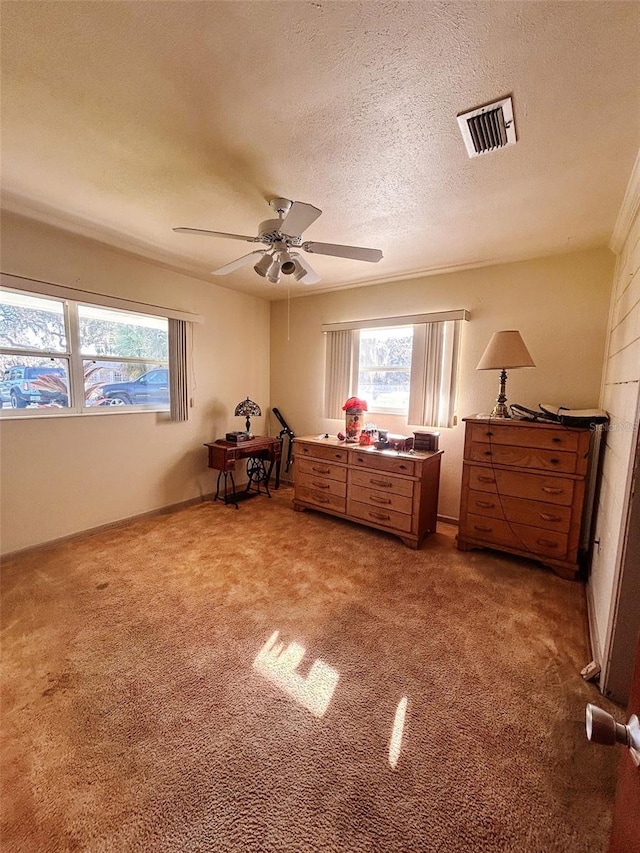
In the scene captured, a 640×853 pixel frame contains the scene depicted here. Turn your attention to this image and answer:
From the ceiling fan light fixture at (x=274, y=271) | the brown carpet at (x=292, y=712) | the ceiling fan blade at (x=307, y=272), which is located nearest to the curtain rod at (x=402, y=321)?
the ceiling fan blade at (x=307, y=272)

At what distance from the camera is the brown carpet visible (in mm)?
1053

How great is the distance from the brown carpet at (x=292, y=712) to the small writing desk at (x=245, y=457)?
1266mm

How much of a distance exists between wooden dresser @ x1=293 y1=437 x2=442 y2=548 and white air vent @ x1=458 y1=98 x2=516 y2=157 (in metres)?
2.00

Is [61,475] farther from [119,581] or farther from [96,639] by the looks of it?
[96,639]

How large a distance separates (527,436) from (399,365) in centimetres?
154

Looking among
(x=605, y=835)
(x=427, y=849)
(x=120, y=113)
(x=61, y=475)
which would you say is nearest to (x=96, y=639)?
(x=61, y=475)

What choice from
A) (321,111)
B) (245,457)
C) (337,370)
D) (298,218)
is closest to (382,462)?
(337,370)

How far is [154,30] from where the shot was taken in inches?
43.5

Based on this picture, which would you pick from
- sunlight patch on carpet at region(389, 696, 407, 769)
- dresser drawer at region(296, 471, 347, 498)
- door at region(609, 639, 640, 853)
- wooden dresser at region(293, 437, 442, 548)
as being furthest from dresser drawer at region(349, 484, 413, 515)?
door at region(609, 639, 640, 853)

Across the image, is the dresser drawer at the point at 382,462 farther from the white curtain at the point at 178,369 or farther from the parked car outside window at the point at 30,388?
the parked car outside window at the point at 30,388

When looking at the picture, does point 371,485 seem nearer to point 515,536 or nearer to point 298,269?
point 515,536

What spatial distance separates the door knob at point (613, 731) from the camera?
50 centimetres

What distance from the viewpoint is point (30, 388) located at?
2.56 m

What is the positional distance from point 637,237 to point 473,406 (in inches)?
64.7
